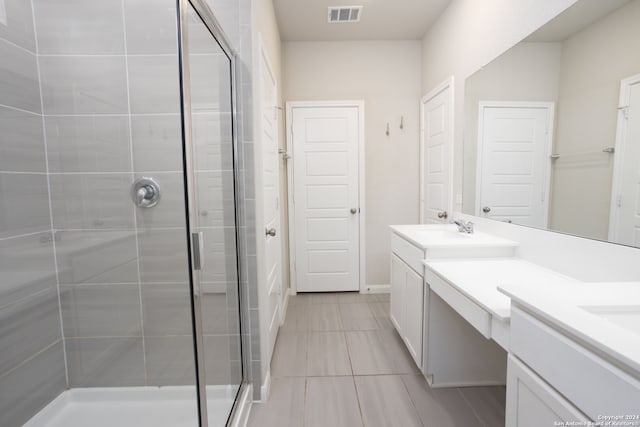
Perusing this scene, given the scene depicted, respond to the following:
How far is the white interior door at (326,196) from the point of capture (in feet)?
10.4

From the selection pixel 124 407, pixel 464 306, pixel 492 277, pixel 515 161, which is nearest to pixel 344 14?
pixel 515 161

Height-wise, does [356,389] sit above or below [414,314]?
below

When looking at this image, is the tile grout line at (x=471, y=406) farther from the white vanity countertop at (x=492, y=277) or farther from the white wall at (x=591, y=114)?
the white wall at (x=591, y=114)

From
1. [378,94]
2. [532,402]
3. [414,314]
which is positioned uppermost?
[378,94]

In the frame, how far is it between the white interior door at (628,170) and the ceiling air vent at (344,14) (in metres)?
2.17

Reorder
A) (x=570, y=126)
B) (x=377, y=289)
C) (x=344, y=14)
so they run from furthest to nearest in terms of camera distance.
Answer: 1. (x=377, y=289)
2. (x=344, y=14)
3. (x=570, y=126)

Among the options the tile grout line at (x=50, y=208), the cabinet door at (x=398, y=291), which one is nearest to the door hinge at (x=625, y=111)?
the cabinet door at (x=398, y=291)

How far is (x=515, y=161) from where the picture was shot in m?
1.66

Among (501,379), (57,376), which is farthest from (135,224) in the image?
(501,379)

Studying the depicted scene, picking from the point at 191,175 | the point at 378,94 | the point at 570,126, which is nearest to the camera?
the point at 191,175

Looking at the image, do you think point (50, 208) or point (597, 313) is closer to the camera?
point (597, 313)

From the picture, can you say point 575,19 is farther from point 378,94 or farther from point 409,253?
point 378,94

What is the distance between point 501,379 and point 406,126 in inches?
97.6

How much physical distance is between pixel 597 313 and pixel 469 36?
7.06 feet
